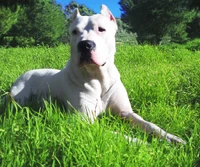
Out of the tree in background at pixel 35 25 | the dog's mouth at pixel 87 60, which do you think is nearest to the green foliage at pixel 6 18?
the tree in background at pixel 35 25

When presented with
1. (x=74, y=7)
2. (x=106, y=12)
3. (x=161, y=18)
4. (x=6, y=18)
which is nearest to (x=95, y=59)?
(x=106, y=12)

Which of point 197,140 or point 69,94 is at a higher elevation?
point 69,94

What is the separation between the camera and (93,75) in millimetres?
3254

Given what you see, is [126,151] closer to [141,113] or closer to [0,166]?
[0,166]

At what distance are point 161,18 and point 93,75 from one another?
3686cm

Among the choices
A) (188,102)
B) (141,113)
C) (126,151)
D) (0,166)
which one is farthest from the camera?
(188,102)

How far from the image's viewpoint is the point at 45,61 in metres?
7.49

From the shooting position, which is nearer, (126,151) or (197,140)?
(126,151)

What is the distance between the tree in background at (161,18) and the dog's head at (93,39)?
35.5m

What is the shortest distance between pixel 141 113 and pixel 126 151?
4.23 feet

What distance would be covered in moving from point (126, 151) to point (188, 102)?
1921 mm

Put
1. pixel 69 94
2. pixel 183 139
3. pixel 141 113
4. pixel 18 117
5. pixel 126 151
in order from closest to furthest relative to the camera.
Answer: pixel 126 151 < pixel 18 117 < pixel 183 139 < pixel 69 94 < pixel 141 113

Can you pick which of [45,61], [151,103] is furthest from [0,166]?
[45,61]

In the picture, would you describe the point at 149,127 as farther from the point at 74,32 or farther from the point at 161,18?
the point at 161,18
